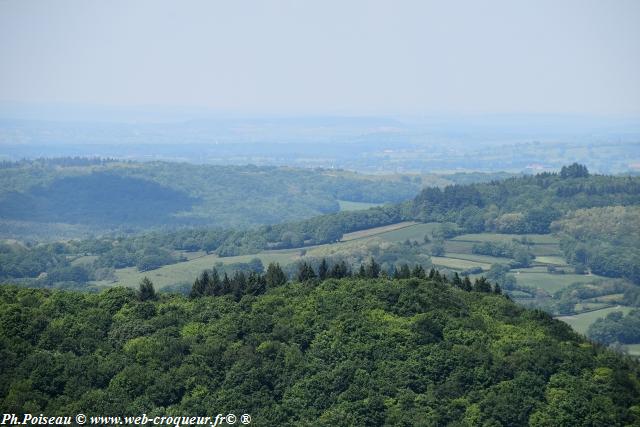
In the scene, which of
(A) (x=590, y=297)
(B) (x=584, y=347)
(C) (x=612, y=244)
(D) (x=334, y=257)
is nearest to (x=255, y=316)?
(B) (x=584, y=347)

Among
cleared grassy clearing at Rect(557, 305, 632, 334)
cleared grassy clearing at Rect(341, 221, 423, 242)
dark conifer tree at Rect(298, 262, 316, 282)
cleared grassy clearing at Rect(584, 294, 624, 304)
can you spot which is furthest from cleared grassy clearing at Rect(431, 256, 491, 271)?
dark conifer tree at Rect(298, 262, 316, 282)

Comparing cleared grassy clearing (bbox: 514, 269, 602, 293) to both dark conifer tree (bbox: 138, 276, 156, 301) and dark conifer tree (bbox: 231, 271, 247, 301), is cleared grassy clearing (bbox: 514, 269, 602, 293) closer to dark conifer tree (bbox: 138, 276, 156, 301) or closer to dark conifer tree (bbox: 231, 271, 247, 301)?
dark conifer tree (bbox: 231, 271, 247, 301)

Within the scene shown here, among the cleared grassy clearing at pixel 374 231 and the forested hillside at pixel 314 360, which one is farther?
the cleared grassy clearing at pixel 374 231

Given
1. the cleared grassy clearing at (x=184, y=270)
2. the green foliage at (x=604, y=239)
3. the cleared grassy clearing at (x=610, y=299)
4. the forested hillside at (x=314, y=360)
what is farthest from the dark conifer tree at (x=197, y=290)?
the green foliage at (x=604, y=239)

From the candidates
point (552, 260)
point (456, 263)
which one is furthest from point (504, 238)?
point (456, 263)

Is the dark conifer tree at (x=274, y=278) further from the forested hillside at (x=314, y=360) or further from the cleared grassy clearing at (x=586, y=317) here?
the cleared grassy clearing at (x=586, y=317)

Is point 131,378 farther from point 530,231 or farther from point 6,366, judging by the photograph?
point 530,231

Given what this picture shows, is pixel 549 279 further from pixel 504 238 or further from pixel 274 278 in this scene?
pixel 274 278
